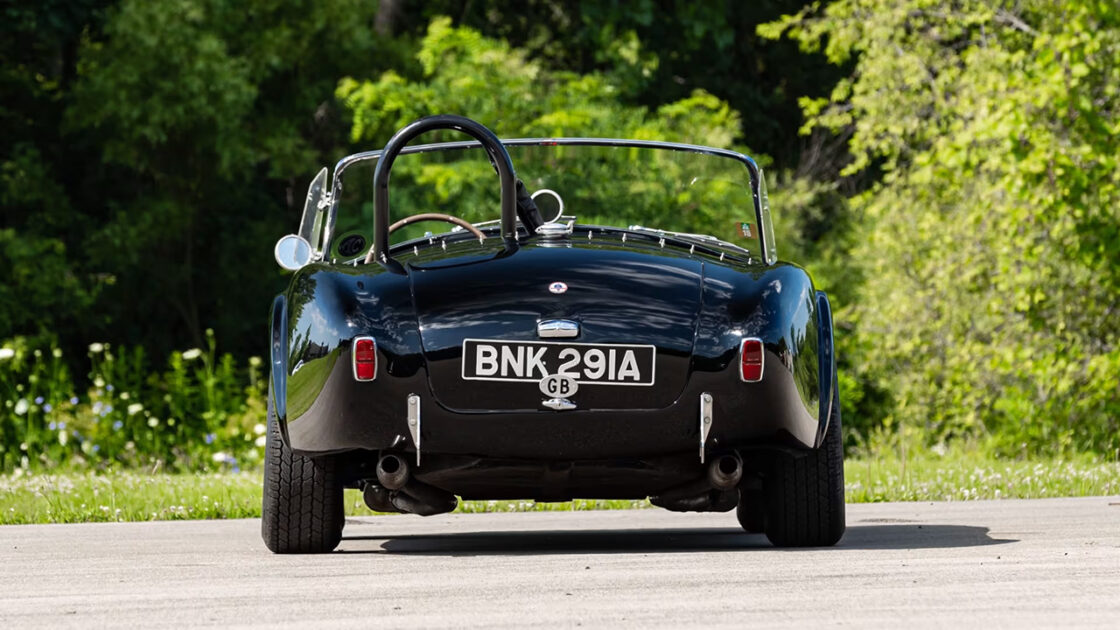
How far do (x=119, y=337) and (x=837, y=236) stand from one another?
11.0 metres

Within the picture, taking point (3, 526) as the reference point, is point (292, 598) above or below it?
above

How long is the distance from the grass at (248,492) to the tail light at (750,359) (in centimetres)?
366

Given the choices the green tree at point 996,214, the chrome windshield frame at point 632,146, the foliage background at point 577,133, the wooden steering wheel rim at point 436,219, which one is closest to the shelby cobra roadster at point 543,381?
the wooden steering wheel rim at point 436,219

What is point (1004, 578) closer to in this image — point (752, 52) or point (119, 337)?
point (119, 337)

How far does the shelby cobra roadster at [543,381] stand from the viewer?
5617mm

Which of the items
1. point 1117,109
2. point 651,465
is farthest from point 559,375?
point 1117,109

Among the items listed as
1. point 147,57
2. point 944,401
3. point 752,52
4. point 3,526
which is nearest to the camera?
point 3,526

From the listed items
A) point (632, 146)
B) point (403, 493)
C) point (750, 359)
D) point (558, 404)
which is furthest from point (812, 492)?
point (632, 146)

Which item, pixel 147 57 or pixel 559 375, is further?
pixel 147 57

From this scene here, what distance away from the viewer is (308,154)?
2630 centimetres

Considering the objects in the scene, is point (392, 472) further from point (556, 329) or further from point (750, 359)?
point (750, 359)

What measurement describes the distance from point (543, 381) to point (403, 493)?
74 centimetres

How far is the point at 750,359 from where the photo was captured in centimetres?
570

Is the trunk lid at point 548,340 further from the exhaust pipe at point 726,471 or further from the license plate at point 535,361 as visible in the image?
the exhaust pipe at point 726,471
